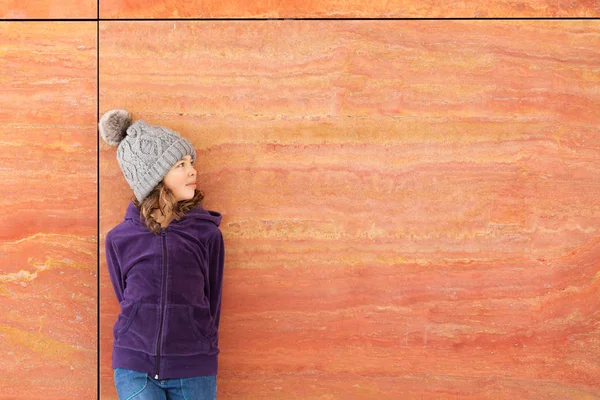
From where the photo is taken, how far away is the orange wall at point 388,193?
7.91 ft

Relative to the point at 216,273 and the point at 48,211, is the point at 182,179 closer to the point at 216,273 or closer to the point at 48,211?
the point at 216,273

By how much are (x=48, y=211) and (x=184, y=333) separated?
0.80m

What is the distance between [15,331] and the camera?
2443 mm

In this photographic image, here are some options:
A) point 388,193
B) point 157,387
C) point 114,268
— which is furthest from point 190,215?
point 388,193

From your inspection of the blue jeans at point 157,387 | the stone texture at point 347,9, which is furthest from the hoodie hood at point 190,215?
the stone texture at point 347,9

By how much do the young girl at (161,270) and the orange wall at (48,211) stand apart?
24 centimetres

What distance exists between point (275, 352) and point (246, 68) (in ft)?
3.75

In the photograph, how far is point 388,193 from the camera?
244 centimetres

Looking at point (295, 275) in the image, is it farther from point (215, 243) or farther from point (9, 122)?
point (9, 122)

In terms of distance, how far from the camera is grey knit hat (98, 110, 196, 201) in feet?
7.07

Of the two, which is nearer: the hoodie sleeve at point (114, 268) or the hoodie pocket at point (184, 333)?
the hoodie pocket at point (184, 333)

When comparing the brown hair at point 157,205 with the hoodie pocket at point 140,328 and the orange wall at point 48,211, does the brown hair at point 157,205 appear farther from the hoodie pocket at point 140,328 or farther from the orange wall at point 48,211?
the orange wall at point 48,211

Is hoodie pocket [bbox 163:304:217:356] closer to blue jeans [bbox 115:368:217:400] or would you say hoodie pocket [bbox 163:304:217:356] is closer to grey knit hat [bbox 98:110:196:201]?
blue jeans [bbox 115:368:217:400]

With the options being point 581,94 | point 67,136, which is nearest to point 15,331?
point 67,136
